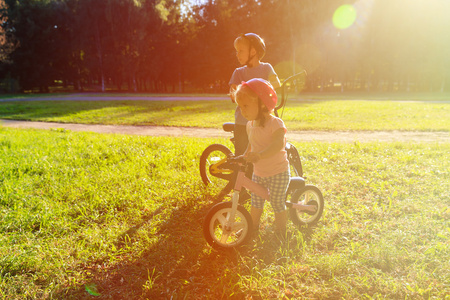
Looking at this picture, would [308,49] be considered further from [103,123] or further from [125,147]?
[125,147]

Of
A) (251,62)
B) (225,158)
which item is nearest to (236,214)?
(225,158)

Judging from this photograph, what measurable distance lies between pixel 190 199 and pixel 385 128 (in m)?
8.55

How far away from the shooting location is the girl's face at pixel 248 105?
2871 millimetres

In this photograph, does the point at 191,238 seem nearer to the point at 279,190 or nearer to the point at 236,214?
the point at 236,214

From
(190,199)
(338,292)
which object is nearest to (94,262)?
(190,199)

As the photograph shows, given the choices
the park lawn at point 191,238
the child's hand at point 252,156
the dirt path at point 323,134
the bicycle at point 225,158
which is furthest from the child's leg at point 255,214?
the dirt path at point 323,134

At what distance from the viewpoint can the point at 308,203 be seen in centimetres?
375

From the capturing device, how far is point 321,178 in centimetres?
546

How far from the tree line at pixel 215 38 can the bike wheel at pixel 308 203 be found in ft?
107

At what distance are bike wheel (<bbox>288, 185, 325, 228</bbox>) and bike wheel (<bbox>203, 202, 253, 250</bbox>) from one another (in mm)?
688

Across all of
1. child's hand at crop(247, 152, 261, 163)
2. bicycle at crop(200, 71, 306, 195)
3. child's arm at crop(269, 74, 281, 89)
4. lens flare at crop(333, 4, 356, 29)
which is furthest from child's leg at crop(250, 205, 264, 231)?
lens flare at crop(333, 4, 356, 29)

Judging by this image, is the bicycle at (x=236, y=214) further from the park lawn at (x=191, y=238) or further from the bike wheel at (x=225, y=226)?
the park lawn at (x=191, y=238)

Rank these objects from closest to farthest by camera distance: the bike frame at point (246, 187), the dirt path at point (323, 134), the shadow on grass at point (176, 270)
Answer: the shadow on grass at point (176, 270), the bike frame at point (246, 187), the dirt path at point (323, 134)

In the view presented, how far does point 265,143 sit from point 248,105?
1.42 ft
